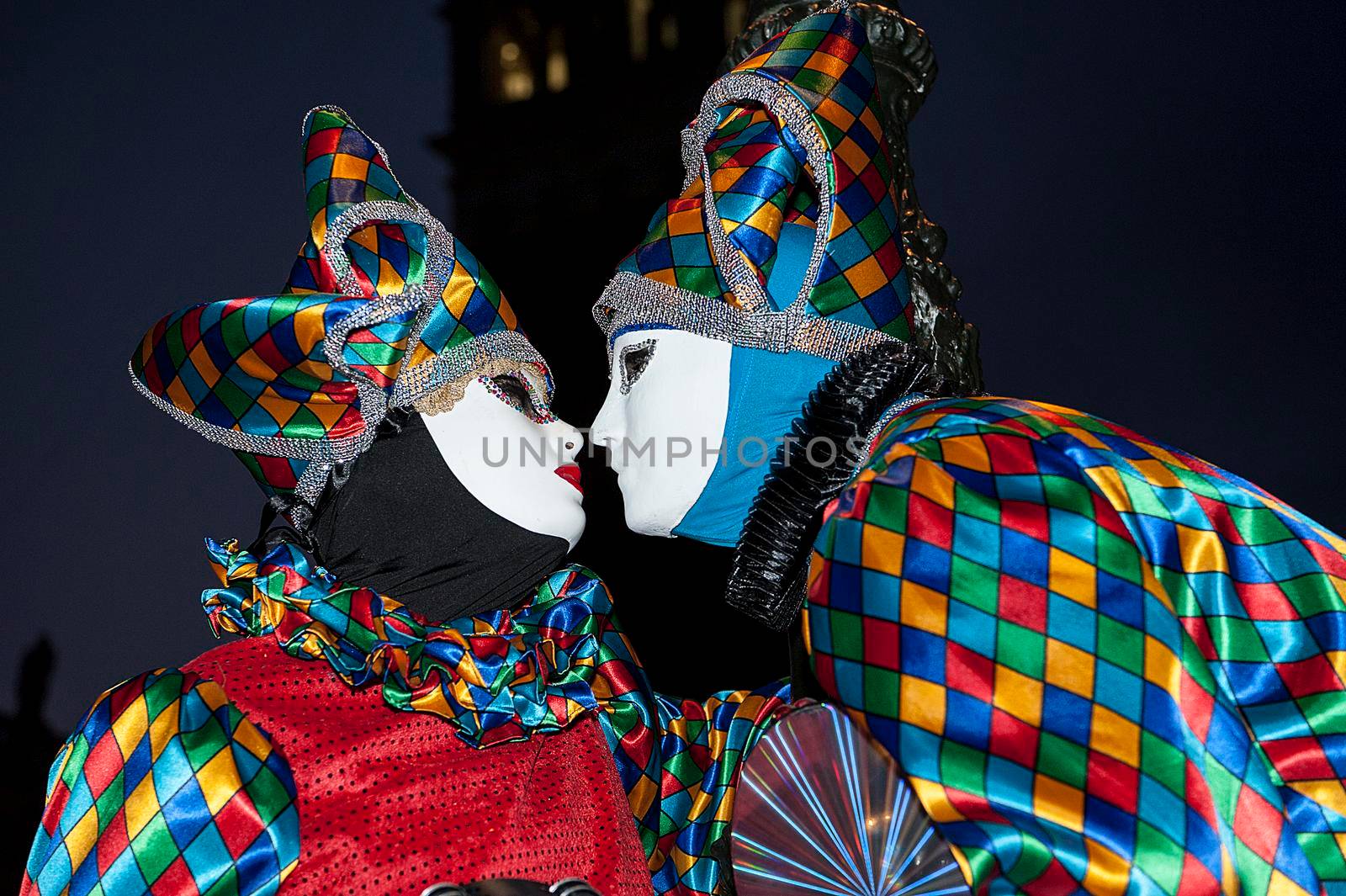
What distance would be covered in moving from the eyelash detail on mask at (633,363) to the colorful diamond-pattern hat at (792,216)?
0.12ft

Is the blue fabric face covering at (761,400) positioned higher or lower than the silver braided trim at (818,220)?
lower

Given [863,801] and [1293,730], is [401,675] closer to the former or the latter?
[863,801]

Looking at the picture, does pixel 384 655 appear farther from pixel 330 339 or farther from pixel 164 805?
pixel 330 339

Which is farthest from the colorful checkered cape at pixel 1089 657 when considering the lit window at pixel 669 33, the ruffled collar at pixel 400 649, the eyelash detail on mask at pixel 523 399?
the lit window at pixel 669 33

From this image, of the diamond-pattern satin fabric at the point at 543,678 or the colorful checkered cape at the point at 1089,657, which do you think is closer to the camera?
the colorful checkered cape at the point at 1089,657

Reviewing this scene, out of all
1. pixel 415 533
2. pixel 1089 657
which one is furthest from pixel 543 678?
pixel 1089 657

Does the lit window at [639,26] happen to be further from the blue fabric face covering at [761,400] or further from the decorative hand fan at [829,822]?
the decorative hand fan at [829,822]

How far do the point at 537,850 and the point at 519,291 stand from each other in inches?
212

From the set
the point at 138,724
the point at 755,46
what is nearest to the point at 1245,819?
the point at 138,724

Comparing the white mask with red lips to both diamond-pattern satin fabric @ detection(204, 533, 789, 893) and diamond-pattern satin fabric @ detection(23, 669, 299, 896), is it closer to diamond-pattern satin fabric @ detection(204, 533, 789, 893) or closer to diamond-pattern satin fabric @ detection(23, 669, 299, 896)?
diamond-pattern satin fabric @ detection(204, 533, 789, 893)

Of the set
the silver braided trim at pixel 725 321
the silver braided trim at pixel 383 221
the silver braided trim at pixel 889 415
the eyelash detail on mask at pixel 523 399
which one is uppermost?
the silver braided trim at pixel 383 221

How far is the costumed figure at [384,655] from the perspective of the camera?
149 cm

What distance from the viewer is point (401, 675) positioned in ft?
5.45

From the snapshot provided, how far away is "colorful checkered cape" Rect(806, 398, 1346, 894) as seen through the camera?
1.09m
